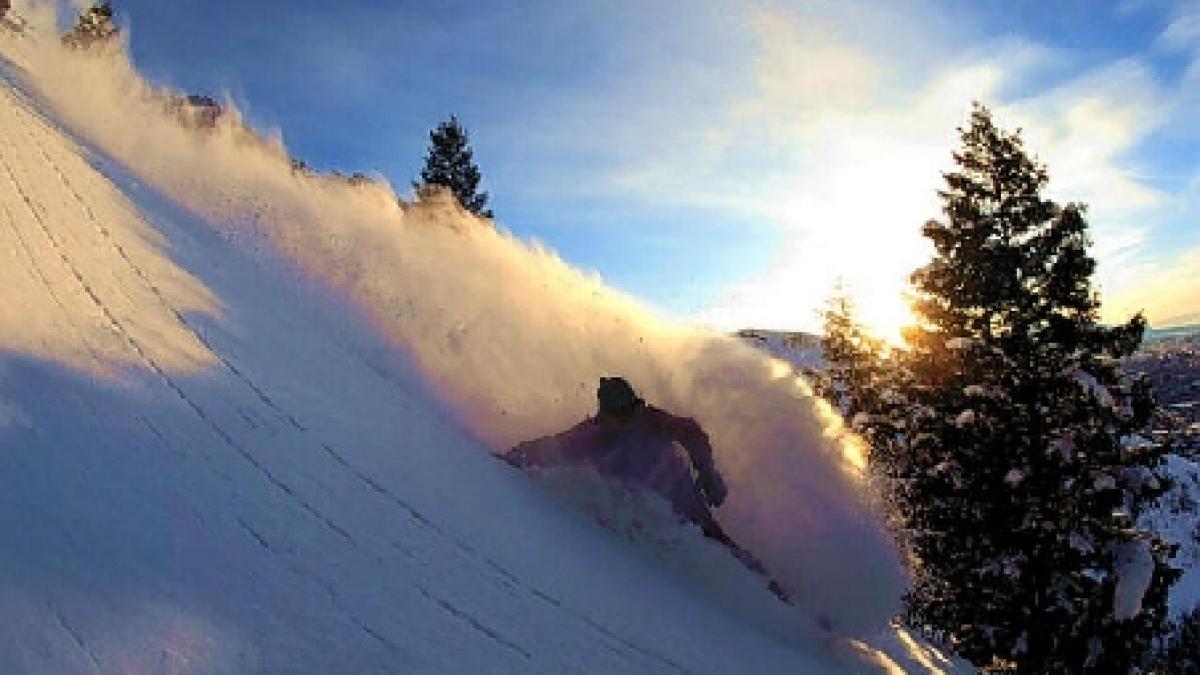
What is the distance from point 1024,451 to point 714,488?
874cm

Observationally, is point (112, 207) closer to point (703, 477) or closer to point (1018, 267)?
point (703, 477)

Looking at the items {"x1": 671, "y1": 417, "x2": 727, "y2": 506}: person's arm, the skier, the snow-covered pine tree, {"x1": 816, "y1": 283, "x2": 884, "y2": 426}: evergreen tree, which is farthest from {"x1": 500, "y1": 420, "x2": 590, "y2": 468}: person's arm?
{"x1": 816, "y1": 283, "x2": 884, "y2": 426}: evergreen tree

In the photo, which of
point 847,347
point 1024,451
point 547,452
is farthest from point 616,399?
point 847,347

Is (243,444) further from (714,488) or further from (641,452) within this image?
(714,488)

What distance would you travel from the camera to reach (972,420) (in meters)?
15.8

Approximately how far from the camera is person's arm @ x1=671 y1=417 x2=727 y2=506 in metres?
9.66

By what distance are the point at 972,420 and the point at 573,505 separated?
9.45 metres

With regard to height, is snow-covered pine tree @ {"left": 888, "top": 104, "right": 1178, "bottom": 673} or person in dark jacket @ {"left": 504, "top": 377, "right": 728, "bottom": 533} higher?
snow-covered pine tree @ {"left": 888, "top": 104, "right": 1178, "bottom": 673}

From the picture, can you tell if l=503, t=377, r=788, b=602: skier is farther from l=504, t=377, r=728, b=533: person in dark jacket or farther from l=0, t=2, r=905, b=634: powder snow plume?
l=0, t=2, r=905, b=634: powder snow plume

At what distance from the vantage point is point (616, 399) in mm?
9742

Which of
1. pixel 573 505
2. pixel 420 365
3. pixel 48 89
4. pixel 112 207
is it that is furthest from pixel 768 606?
pixel 48 89

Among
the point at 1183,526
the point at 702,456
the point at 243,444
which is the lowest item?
the point at 243,444

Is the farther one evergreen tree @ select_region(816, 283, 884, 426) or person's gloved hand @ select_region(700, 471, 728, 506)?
evergreen tree @ select_region(816, 283, 884, 426)

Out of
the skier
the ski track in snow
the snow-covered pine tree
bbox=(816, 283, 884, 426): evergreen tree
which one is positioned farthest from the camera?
bbox=(816, 283, 884, 426): evergreen tree
